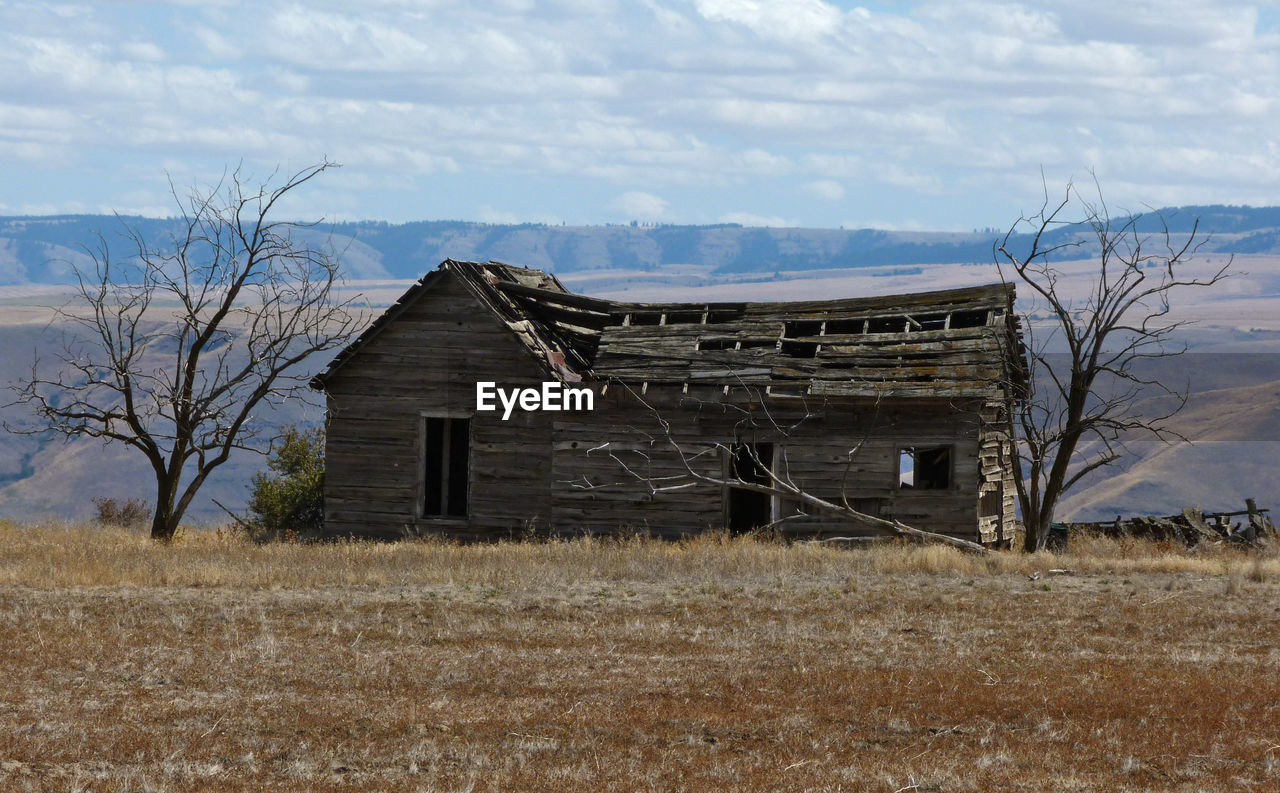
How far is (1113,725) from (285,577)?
10146mm

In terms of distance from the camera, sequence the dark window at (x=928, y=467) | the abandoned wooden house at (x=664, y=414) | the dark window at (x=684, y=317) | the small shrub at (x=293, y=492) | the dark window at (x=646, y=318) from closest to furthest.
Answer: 1. the abandoned wooden house at (x=664, y=414)
2. the dark window at (x=928, y=467)
3. the dark window at (x=684, y=317)
4. the dark window at (x=646, y=318)
5. the small shrub at (x=293, y=492)

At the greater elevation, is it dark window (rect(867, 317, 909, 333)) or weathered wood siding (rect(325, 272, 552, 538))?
dark window (rect(867, 317, 909, 333))

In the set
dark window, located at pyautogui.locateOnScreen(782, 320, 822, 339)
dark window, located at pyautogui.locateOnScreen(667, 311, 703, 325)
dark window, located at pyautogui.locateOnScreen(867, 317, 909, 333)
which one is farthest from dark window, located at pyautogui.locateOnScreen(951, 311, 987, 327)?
dark window, located at pyautogui.locateOnScreen(667, 311, 703, 325)

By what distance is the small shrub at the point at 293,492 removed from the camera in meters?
25.6

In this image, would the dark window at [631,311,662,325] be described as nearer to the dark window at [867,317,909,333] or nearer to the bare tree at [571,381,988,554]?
the bare tree at [571,381,988,554]

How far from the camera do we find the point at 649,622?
44.6 feet

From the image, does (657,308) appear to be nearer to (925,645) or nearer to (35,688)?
(925,645)

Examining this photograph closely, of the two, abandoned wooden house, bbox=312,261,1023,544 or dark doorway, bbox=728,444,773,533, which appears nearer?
abandoned wooden house, bbox=312,261,1023,544

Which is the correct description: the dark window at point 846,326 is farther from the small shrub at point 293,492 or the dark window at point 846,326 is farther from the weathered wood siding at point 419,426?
the small shrub at point 293,492

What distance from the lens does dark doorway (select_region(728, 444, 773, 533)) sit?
22.0 metres

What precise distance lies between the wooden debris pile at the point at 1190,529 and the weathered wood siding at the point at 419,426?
896cm

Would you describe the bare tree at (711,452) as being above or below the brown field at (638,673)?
above

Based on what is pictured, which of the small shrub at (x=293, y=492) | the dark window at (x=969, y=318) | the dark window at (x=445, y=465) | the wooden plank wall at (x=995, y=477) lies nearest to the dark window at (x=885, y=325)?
the dark window at (x=969, y=318)

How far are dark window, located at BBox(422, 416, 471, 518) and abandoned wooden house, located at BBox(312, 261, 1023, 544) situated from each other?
0.05 meters
